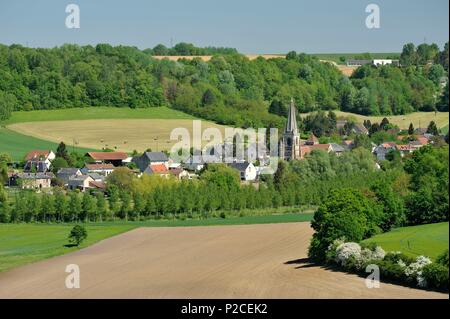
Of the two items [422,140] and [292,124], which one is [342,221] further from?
[422,140]

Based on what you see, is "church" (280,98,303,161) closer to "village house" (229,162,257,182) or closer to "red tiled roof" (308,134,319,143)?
"village house" (229,162,257,182)

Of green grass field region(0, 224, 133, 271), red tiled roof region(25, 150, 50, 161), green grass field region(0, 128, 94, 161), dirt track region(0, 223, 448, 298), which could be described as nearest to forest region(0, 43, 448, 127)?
green grass field region(0, 128, 94, 161)

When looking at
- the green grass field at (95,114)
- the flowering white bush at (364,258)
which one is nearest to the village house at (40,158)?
the green grass field at (95,114)

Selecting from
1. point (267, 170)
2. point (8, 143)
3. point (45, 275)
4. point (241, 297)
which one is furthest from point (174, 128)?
point (241, 297)

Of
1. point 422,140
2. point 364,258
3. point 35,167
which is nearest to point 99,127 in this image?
point 35,167

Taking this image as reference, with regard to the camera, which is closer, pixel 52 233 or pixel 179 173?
pixel 52 233
